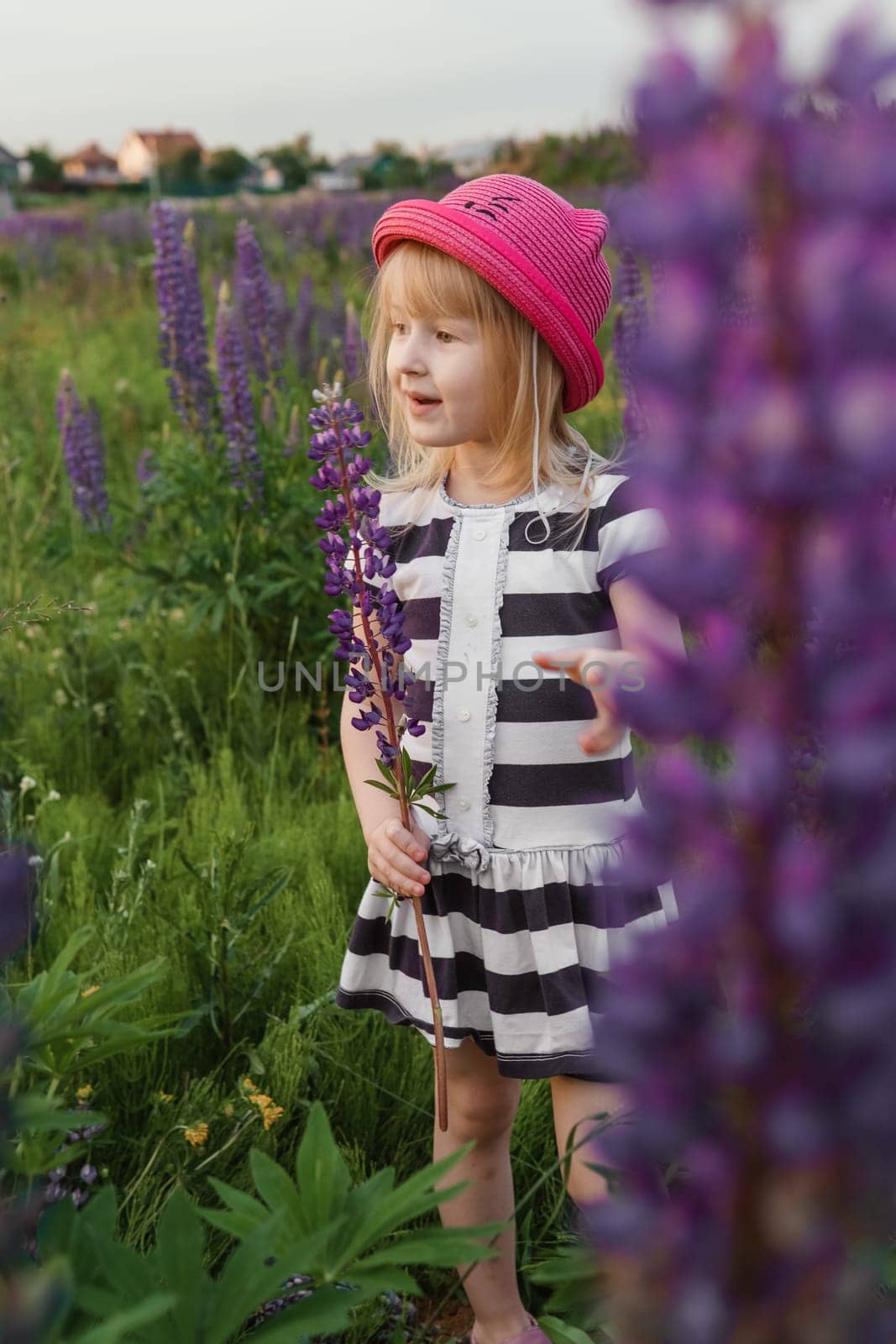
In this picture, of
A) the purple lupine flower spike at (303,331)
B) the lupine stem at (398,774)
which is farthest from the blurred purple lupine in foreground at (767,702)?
the purple lupine flower spike at (303,331)

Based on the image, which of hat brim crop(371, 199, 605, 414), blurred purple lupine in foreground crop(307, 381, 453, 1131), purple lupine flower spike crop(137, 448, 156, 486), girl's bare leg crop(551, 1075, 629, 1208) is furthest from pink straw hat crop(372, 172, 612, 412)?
purple lupine flower spike crop(137, 448, 156, 486)

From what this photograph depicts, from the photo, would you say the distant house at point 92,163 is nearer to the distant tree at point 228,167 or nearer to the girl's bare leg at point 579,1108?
the distant tree at point 228,167

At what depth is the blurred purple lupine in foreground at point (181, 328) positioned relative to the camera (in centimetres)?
384

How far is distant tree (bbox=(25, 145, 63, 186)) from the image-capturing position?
46031mm

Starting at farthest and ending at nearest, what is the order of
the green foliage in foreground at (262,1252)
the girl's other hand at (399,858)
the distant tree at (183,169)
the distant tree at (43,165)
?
the distant tree at (43,165) → the distant tree at (183,169) → the girl's other hand at (399,858) → the green foliage in foreground at (262,1252)

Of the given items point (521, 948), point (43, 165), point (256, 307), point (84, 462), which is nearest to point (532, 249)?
point (521, 948)

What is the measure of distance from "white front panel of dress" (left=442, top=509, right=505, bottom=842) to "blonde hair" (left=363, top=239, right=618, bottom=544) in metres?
0.11

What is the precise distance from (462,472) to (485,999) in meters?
0.79

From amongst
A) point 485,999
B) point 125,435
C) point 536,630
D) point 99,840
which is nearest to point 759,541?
point 536,630

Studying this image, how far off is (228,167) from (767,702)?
47.6m

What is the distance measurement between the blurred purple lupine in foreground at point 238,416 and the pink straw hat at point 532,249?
5.43 feet

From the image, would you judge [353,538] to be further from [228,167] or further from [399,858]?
[228,167]

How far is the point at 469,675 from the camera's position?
1.80 metres

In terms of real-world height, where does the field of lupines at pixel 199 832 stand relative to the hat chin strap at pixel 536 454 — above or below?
below
